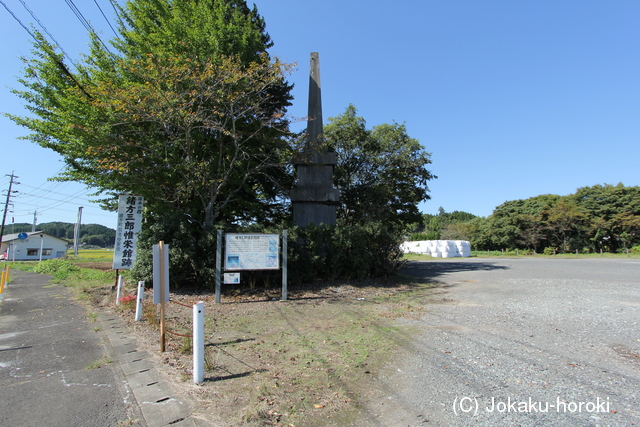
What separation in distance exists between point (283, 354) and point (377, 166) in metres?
16.3

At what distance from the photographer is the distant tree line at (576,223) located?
38406 mm

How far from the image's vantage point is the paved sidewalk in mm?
3164

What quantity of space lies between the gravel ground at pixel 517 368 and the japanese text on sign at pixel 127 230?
813 cm

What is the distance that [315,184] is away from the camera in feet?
48.2

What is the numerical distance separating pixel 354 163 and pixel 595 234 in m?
37.1

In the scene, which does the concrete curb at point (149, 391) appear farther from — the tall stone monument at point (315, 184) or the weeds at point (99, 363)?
the tall stone monument at point (315, 184)

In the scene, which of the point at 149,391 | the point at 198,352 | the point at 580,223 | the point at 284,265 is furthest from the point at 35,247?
the point at 580,223

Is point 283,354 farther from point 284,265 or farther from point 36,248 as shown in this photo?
point 36,248

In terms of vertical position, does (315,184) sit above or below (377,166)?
below

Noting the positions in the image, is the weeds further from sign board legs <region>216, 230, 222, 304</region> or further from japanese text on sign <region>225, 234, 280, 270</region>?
japanese text on sign <region>225, 234, 280, 270</region>

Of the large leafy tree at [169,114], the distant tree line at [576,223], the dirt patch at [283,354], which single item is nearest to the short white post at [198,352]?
the dirt patch at [283,354]

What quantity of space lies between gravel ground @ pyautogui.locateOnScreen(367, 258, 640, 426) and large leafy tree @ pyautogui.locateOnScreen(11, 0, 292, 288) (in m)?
7.10

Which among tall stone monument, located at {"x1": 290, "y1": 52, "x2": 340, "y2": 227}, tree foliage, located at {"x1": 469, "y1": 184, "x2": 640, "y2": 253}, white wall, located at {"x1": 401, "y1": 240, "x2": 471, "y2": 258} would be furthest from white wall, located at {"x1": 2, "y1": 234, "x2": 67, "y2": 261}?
tree foliage, located at {"x1": 469, "y1": 184, "x2": 640, "y2": 253}

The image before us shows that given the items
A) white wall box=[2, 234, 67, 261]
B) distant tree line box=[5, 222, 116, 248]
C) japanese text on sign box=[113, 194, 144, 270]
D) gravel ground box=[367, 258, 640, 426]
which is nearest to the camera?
gravel ground box=[367, 258, 640, 426]
